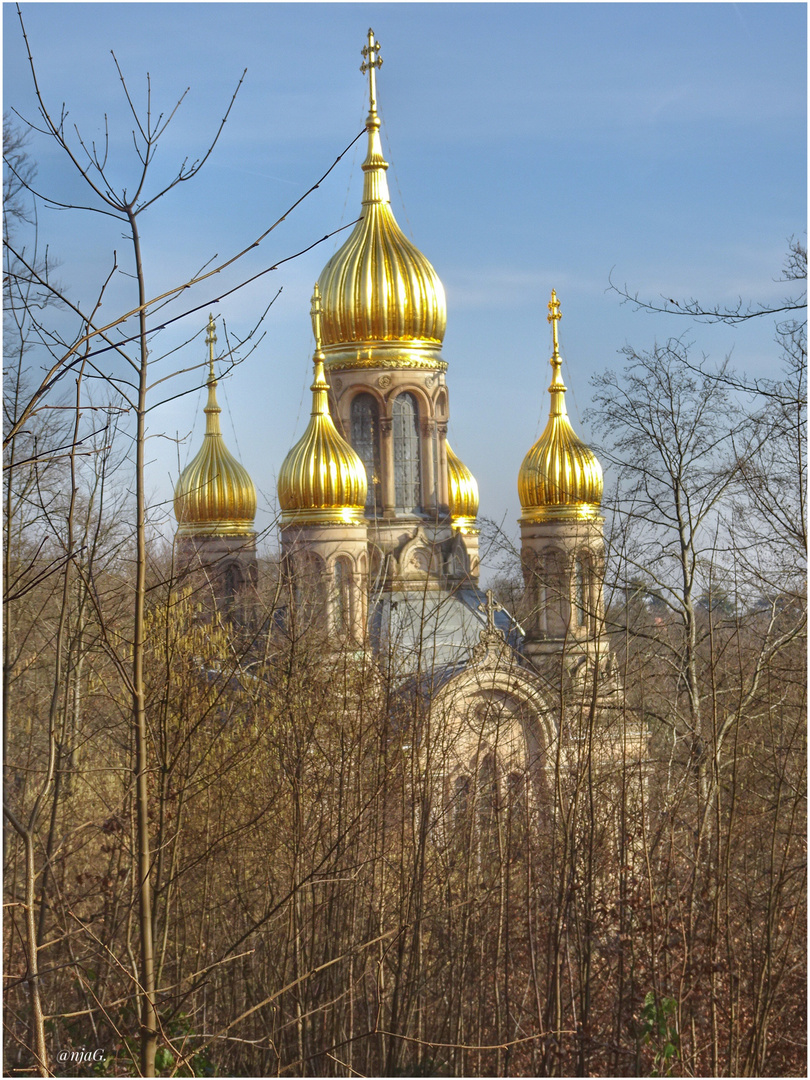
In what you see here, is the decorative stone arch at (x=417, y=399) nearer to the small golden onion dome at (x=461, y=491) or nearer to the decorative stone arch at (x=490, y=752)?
the small golden onion dome at (x=461, y=491)

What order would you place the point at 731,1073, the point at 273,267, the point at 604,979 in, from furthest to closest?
the point at 604,979 → the point at 731,1073 → the point at 273,267

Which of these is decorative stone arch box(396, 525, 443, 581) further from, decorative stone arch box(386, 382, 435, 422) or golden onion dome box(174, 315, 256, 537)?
golden onion dome box(174, 315, 256, 537)

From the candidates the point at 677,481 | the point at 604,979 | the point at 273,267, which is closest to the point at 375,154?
the point at 677,481

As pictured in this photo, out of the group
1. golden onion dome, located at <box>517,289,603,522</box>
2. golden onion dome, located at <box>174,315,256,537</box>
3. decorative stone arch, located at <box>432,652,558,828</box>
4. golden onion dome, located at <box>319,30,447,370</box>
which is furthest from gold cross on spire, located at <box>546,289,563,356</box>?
decorative stone arch, located at <box>432,652,558,828</box>

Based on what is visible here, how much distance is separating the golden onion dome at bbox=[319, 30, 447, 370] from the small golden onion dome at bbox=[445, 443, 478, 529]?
2.97 m

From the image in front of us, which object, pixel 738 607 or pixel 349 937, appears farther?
pixel 738 607

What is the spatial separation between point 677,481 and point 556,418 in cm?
1274

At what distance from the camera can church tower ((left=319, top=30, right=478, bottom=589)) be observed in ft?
81.8

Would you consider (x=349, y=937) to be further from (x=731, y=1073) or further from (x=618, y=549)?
(x=618, y=549)

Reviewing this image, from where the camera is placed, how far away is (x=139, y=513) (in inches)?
127

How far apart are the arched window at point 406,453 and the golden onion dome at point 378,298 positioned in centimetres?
98

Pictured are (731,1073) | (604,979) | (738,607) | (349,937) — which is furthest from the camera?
(738,607)

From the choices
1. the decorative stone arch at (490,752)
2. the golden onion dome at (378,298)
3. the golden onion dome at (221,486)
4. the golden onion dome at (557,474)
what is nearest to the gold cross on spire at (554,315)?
the golden onion dome at (557,474)

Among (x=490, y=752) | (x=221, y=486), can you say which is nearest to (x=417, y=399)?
(x=221, y=486)
